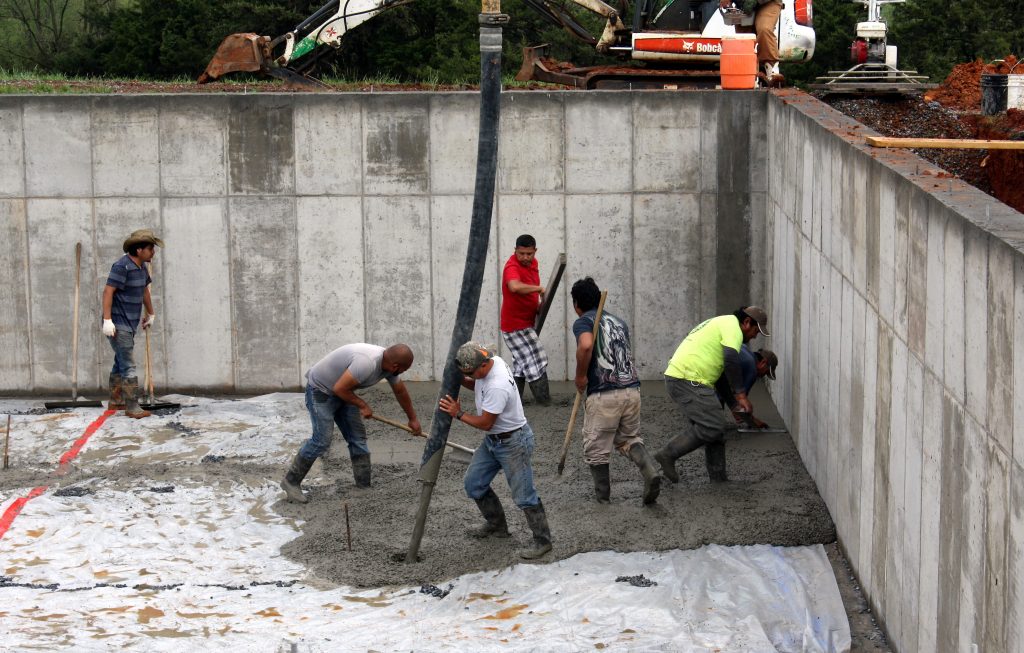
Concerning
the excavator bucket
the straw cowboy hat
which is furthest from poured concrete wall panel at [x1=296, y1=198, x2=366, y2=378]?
the excavator bucket

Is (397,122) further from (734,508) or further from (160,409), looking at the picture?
(734,508)

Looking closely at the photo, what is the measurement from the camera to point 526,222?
13.0 meters

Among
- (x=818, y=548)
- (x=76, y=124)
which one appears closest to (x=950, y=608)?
(x=818, y=548)

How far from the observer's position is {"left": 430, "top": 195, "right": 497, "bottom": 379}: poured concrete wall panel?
42.4ft

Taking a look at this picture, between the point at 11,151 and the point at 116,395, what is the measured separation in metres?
2.68

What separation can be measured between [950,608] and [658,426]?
18.7 ft

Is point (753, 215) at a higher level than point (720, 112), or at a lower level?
lower

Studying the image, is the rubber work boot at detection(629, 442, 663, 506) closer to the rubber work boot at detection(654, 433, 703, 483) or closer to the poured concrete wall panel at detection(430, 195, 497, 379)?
the rubber work boot at detection(654, 433, 703, 483)

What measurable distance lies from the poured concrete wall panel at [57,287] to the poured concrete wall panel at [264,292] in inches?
52.6

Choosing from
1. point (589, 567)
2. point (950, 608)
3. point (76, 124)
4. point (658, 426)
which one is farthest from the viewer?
point (76, 124)

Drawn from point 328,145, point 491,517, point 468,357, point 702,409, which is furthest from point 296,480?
point 328,145

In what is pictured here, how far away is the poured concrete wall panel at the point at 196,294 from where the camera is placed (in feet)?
42.4

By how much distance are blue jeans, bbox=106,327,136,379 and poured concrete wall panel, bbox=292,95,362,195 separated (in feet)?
7.21

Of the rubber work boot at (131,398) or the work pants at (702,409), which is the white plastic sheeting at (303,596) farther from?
the rubber work boot at (131,398)
